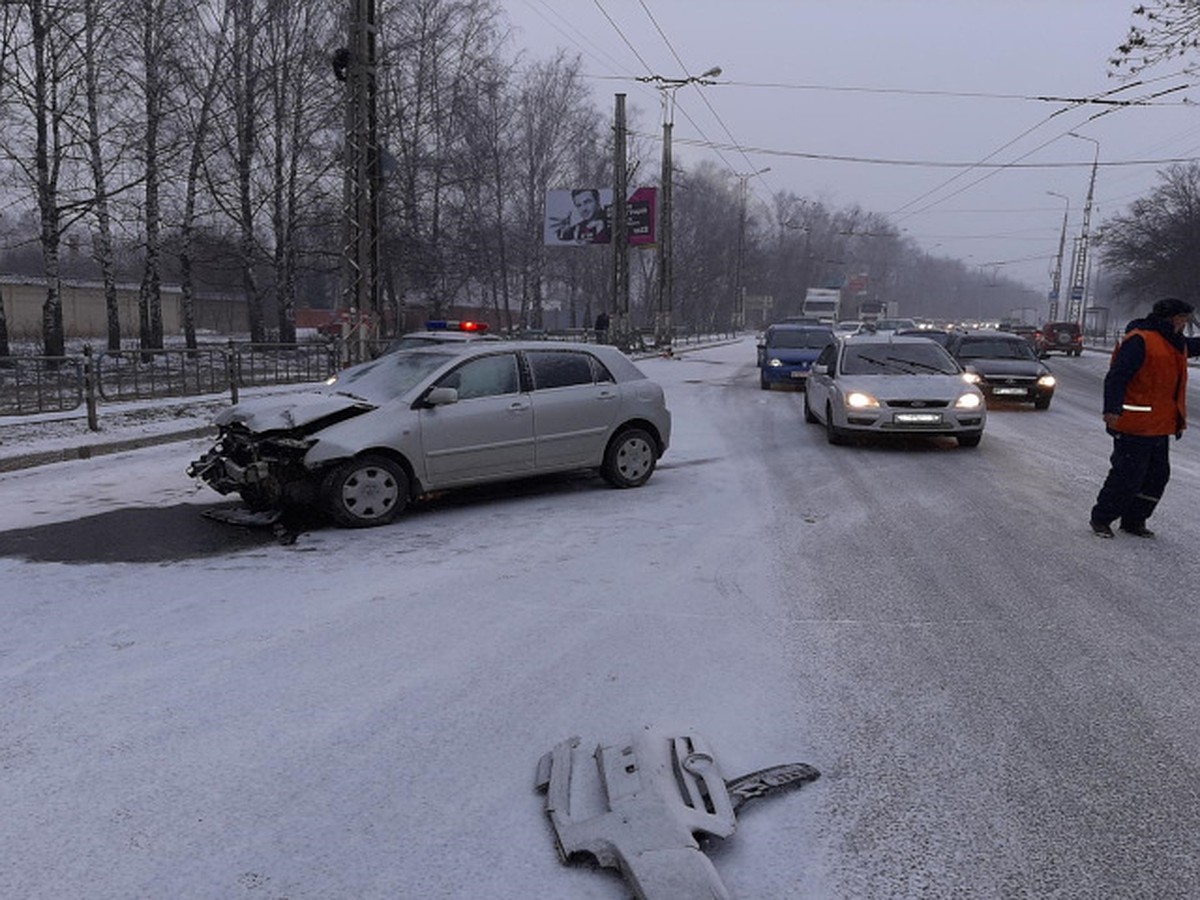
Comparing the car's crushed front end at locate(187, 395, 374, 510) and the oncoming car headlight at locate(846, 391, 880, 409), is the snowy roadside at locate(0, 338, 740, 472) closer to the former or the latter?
the car's crushed front end at locate(187, 395, 374, 510)

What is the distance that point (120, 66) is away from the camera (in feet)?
79.8

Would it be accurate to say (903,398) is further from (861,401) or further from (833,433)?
(833,433)

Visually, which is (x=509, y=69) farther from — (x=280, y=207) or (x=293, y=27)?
(x=280, y=207)

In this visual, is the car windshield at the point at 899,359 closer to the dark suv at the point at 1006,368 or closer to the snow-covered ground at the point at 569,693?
the dark suv at the point at 1006,368

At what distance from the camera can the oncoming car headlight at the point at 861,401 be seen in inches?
440

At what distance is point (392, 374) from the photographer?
800 cm

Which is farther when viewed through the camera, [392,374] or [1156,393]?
[392,374]

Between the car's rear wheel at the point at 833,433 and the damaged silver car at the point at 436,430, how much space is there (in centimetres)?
354

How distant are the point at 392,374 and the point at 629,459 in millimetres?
2462

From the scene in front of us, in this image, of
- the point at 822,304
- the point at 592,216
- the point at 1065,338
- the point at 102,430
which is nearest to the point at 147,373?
the point at 102,430

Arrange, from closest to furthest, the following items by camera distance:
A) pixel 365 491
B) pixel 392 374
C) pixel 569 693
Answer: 1. pixel 569 693
2. pixel 365 491
3. pixel 392 374

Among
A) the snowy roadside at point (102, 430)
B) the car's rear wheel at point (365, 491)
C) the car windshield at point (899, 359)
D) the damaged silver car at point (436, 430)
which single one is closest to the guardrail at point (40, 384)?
the snowy roadside at point (102, 430)

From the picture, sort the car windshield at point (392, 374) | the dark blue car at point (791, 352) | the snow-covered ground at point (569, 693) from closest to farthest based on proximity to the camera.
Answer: the snow-covered ground at point (569, 693), the car windshield at point (392, 374), the dark blue car at point (791, 352)

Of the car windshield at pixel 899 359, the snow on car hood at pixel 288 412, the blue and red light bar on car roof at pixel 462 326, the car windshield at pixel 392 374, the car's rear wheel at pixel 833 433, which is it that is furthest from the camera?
the blue and red light bar on car roof at pixel 462 326
